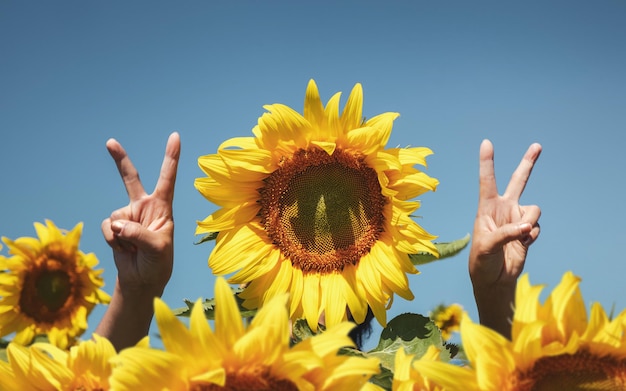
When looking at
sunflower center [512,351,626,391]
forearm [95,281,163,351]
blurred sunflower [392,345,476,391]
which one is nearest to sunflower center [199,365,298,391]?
blurred sunflower [392,345,476,391]

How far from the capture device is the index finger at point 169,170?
3273 mm

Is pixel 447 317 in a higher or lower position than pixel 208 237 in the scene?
lower

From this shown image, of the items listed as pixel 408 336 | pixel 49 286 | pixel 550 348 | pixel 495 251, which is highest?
pixel 49 286

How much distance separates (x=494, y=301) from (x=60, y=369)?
2109 millimetres

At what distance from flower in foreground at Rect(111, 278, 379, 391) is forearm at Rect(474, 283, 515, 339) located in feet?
6.46

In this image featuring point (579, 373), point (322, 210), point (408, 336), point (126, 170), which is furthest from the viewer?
point (126, 170)

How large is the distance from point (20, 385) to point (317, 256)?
158 centimetres

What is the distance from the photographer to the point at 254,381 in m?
1.37

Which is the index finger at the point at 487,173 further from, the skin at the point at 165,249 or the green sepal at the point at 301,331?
the green sepal at the point at 301,331

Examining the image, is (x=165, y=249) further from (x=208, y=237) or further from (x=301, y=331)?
(x=301, y=331)

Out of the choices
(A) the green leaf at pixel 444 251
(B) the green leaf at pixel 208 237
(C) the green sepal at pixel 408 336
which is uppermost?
(B) the green leaf at pixel 208 237

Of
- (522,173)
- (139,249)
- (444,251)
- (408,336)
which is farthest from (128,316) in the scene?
(522,173)

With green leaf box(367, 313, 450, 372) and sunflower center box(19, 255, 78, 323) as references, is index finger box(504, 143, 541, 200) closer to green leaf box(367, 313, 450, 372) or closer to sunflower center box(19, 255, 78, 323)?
green leaf box(367, 313, 450, 372)

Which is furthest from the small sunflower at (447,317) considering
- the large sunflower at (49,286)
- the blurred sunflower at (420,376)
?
the blurred sunflower at (420,376)
